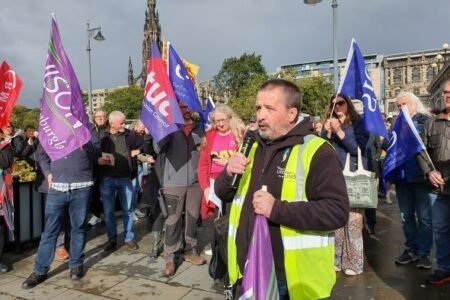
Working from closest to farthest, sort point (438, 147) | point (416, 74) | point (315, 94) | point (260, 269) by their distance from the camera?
point (260, 269) < point (438, 147) < point (315, 94) < point (416, 74)

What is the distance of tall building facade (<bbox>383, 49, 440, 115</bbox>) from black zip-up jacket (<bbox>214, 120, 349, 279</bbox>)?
119363 millimetres

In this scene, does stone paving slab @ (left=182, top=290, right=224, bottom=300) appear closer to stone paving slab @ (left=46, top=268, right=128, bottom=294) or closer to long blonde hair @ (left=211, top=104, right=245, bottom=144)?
stone paving slab @ (left=46, top=268, right=128, bottom=294)

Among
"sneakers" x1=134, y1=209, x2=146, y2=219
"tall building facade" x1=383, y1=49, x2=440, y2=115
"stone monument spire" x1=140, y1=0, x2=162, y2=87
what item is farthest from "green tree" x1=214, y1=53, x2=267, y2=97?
"sneakers" x1=134, y1=209, x2=146, y2=219

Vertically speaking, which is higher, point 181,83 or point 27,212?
point 181,83

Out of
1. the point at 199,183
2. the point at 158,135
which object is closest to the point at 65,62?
the point at 158,135

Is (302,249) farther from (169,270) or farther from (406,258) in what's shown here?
(406,258)

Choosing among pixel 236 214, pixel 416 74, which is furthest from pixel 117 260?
pixel 416 74

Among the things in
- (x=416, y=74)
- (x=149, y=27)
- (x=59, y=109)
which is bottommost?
(x=59, y=109)

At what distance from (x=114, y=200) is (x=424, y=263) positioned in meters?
4.15

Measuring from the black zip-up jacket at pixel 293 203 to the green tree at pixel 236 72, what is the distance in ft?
221

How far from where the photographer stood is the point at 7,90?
16.8ft

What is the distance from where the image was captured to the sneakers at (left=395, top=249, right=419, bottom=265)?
5.08 meters

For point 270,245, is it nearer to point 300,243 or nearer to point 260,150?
point 300,243

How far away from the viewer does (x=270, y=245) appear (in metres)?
2.17
